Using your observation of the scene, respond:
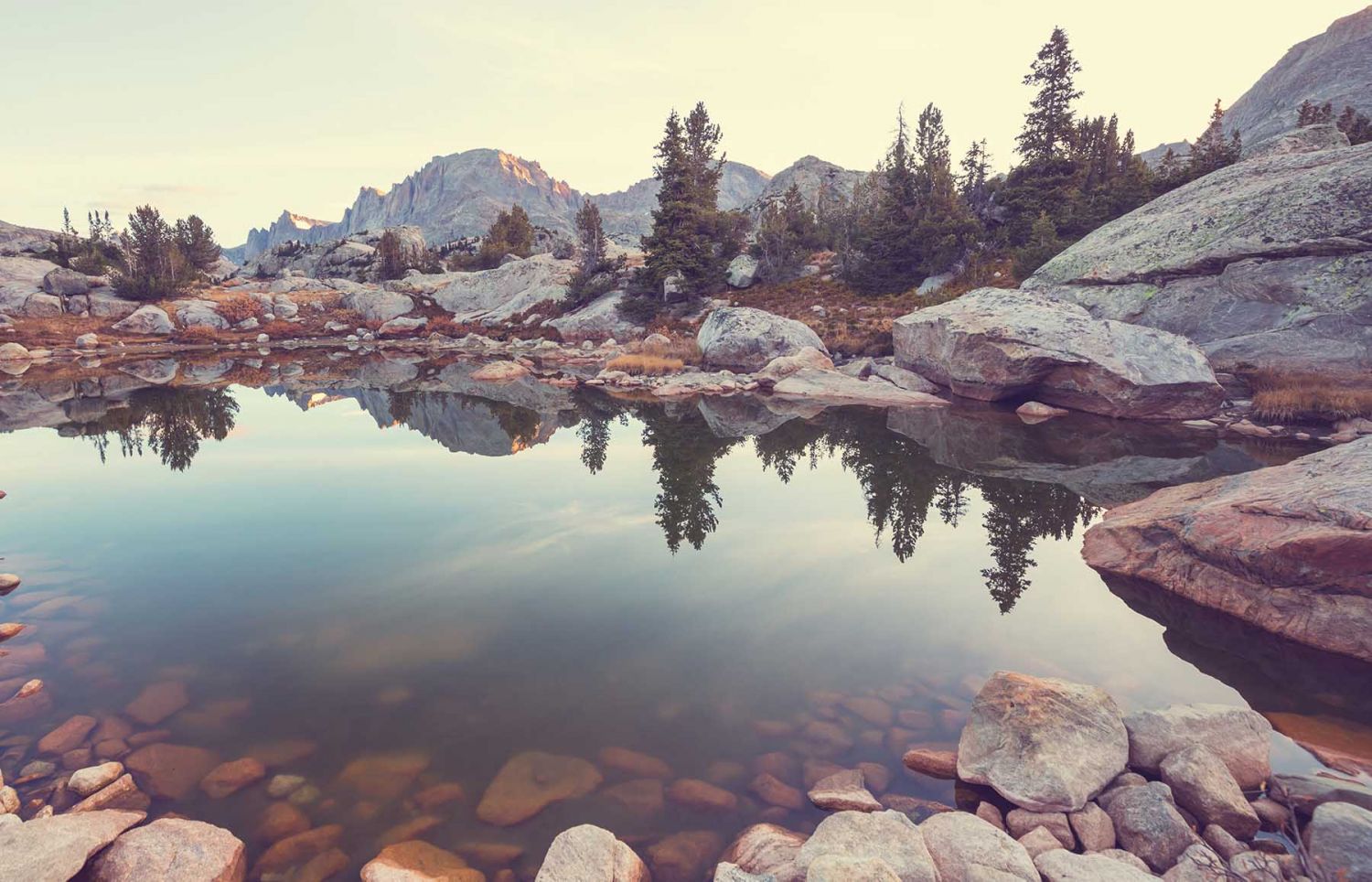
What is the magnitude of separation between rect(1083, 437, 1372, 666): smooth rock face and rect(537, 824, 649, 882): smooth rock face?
8.20m

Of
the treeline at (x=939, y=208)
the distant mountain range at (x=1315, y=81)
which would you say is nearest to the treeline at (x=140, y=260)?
the treeline at (x=939, y=208)

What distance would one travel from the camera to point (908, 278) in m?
41.8

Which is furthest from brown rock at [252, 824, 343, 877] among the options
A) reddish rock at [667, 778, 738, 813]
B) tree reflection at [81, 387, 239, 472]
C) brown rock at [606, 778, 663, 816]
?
tree reflection at [81, 387, 239, 472]

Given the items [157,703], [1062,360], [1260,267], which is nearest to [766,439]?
[1062,360]

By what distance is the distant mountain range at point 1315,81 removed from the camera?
67.5 m

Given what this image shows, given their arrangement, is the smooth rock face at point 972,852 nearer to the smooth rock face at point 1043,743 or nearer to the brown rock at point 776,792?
the smooth rock face at point 1043,743

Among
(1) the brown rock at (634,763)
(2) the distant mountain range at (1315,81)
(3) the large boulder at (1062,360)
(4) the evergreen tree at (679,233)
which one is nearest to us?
(1) the brown rock at (634,763)

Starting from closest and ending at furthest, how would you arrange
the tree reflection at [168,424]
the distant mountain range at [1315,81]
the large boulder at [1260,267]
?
the tree reflection at [168,424], the large boulder at [1260,267], the distant mountain range at [1315,81]

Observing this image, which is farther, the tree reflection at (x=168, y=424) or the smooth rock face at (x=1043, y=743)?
the tree reflection at (x=168, y=424)

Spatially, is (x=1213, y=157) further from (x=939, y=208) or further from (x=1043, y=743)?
(x=1043, y=743)

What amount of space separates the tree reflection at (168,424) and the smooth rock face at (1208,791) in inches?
763

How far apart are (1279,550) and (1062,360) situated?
15608mm

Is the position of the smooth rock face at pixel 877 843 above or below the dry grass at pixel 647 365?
below

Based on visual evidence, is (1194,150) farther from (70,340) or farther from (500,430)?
(70,340)
